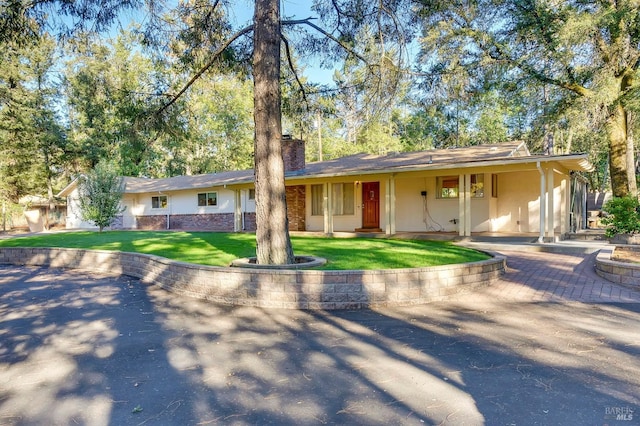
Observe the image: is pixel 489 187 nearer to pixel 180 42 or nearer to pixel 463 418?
pixel 180 42

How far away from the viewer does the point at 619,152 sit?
1377 cm

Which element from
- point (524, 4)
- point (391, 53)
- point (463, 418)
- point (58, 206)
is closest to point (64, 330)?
point (463, 418)

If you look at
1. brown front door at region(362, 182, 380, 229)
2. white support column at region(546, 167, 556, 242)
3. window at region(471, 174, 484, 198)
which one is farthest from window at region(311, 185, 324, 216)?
white support column at region(546, 167, 556, 242)

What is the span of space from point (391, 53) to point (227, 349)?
23.4ft

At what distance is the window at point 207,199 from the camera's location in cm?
2083

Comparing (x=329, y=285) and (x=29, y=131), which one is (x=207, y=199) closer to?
(x=29, y=131)

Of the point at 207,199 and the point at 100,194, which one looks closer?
the point at 100,194

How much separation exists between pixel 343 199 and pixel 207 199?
8656 millimetres

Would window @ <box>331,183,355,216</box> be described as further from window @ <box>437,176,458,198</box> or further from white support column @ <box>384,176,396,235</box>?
window @ <box>437,176,458,198</box>

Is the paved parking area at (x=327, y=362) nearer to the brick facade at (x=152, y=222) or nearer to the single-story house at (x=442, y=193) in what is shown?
the single-story house at (x=442, y=193)

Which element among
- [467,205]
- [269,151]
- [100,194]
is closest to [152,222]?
[100,194]

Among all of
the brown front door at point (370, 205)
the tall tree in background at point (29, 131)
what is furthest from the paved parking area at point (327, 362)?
the tall tree in background at point (29, 131)

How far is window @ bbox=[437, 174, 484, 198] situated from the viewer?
13.9 meters

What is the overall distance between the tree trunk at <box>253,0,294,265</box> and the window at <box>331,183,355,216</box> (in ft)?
30.3
